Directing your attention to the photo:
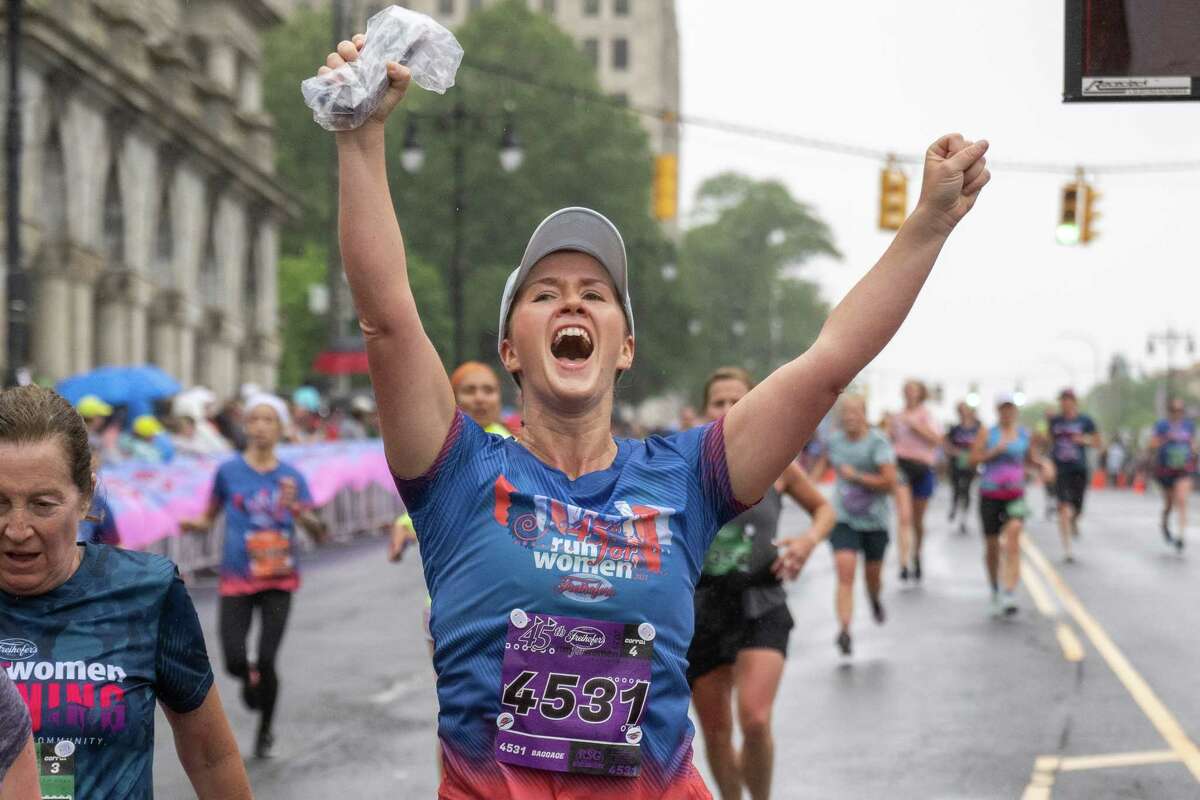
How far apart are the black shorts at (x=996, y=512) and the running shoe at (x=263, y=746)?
800 centimetres

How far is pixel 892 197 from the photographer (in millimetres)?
26969

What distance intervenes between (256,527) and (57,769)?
6.23 m

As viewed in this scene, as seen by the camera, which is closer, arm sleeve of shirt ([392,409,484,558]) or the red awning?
arm sleeve of shirt ([392,409,484,558])

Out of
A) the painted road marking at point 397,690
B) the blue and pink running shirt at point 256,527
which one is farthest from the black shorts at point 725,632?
the painted road marking at point 397,690

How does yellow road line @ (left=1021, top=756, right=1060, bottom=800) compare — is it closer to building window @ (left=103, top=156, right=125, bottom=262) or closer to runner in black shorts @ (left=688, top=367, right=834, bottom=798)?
runner in black shorts @ (left=688, top=367, right=834, bottom=798)

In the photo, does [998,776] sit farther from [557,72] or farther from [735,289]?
[735,289]

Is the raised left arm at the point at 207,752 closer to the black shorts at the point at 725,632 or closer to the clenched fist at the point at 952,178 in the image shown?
the clenched fist at the point at 952,178

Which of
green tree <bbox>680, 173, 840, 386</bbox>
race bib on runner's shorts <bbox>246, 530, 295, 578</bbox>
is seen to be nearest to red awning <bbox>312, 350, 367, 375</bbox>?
race bib on runner's shorts <bbox>246, 530, 295, 578</bbox>

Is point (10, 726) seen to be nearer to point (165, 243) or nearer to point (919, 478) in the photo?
point (919, 478)

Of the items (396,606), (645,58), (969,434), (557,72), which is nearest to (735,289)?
(645,58)

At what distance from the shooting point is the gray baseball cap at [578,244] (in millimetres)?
3449

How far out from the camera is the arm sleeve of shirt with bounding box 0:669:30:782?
97.9 inches

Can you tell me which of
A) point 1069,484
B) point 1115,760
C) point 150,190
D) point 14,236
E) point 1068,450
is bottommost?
point 1115,760

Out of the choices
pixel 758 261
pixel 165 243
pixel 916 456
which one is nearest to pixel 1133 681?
pixel 916 456
